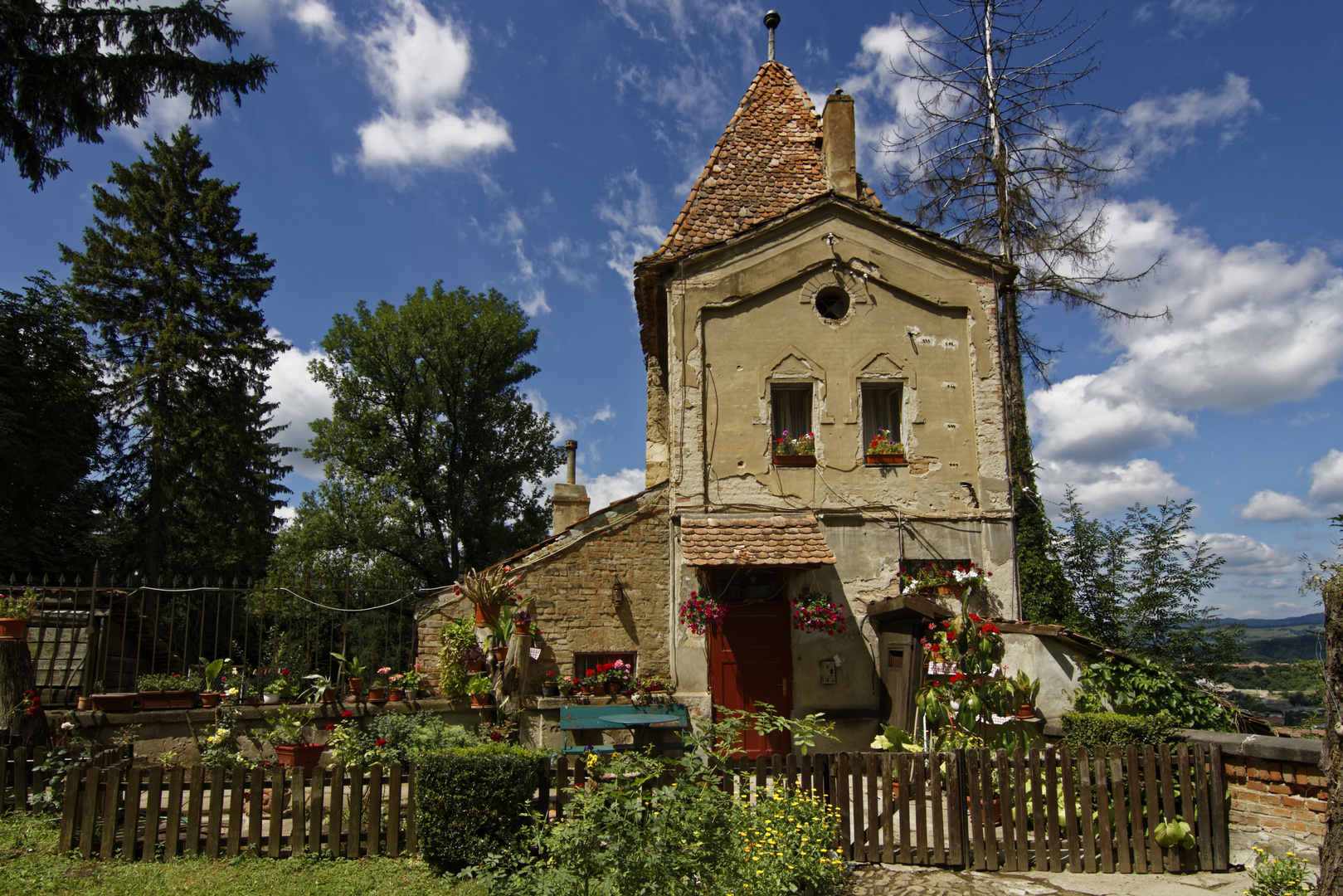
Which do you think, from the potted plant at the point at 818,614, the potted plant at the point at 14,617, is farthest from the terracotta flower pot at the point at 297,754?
the potted plant at the point at 818,614

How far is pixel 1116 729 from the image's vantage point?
7297 millimetres

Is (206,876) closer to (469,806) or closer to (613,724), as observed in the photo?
(469,806)

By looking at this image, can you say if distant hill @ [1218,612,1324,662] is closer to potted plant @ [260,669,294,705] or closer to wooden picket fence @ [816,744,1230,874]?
wooden picket fence @ [816,744,1230,874]

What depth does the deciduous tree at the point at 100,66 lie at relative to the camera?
34.6 feet

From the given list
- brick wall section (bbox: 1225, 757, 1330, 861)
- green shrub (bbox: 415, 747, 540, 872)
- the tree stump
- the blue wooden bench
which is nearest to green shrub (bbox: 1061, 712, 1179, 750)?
brick wall section (bbox: 1225, 757, 1330, 861)

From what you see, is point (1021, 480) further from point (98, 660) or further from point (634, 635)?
point (98, 660)

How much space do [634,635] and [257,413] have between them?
59.9ft

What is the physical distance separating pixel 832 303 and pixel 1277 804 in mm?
8360

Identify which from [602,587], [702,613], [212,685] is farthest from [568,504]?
[212,685]

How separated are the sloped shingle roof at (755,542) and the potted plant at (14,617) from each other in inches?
298

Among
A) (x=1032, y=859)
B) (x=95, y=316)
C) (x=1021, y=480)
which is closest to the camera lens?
(x=1032, y=859)

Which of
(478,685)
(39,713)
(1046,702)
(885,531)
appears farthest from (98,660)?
(1046,702)

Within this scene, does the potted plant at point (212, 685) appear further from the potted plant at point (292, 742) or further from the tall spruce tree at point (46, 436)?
the tall spruce tree at point (46, 436)

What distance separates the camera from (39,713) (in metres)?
7.26
